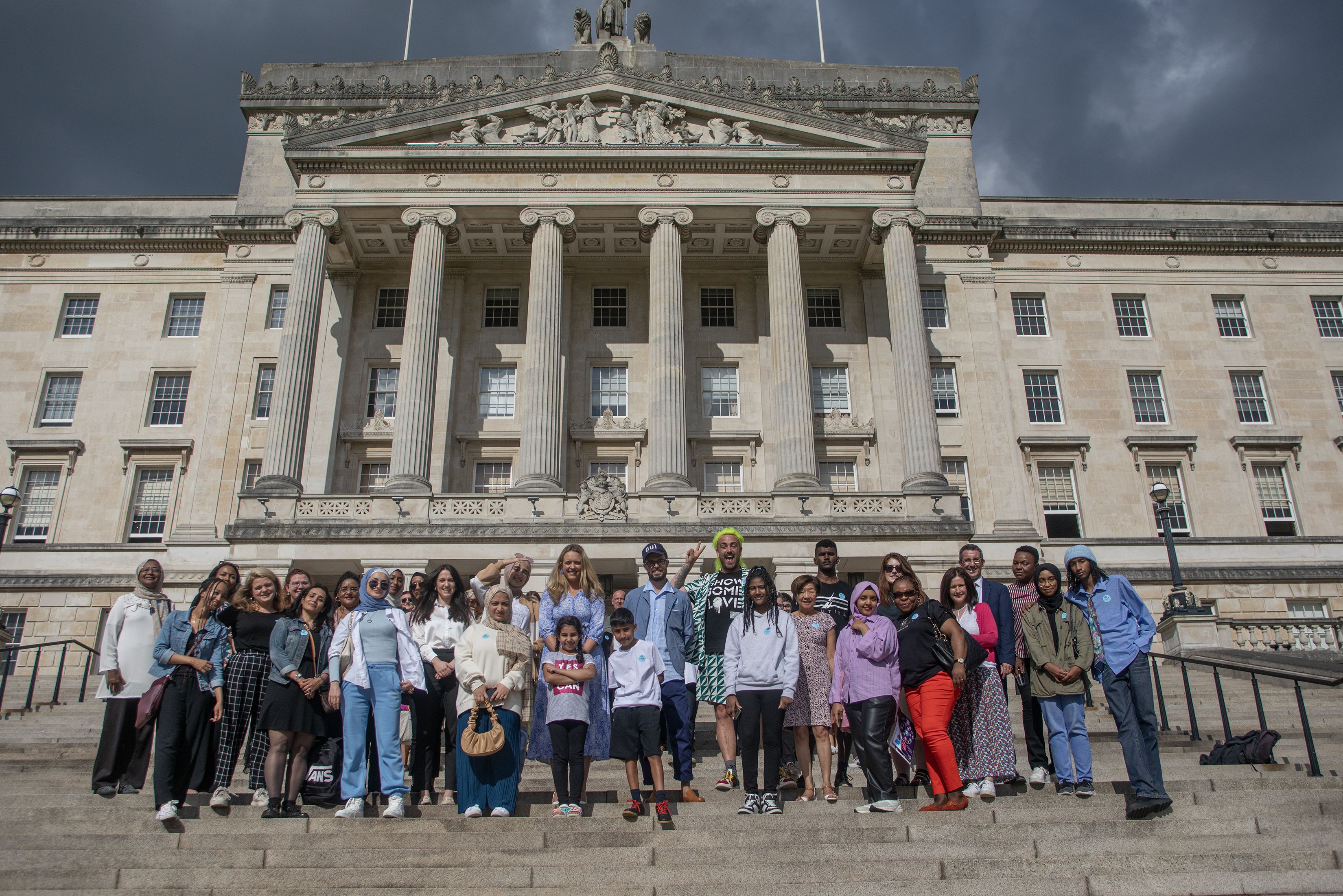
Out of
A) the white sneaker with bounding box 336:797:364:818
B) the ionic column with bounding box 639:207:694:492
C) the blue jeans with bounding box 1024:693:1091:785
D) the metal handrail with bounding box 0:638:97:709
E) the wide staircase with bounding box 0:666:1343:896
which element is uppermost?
the ionic column with bounding box 639:207:694:492

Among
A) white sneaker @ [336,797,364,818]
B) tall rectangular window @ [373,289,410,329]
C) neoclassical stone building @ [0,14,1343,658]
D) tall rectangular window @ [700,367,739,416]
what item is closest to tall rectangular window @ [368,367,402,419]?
neoclassical stone building @ [0,14,1343,658]

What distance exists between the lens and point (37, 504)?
3022cm

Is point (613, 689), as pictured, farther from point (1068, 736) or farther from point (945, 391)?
point (945, 391)

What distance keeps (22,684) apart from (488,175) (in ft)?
61.0

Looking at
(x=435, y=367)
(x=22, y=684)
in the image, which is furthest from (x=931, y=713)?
(x=22, y=684)

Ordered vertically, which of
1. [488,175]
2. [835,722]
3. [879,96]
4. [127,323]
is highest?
[879,96]

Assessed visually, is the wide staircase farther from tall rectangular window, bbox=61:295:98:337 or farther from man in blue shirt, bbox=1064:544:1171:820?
tall rectangular window, bbox=61:295:98:337

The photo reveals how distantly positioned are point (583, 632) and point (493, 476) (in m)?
21.2

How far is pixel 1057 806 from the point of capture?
8586 mm

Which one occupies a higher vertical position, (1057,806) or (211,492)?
(211,492)

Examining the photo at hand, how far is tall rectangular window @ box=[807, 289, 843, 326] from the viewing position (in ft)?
106

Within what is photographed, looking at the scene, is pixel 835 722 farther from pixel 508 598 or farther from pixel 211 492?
pixel 211 492

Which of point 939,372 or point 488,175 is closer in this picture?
point 488,175

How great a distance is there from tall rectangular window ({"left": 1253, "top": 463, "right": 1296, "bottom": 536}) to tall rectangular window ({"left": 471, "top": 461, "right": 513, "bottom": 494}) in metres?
24.6
